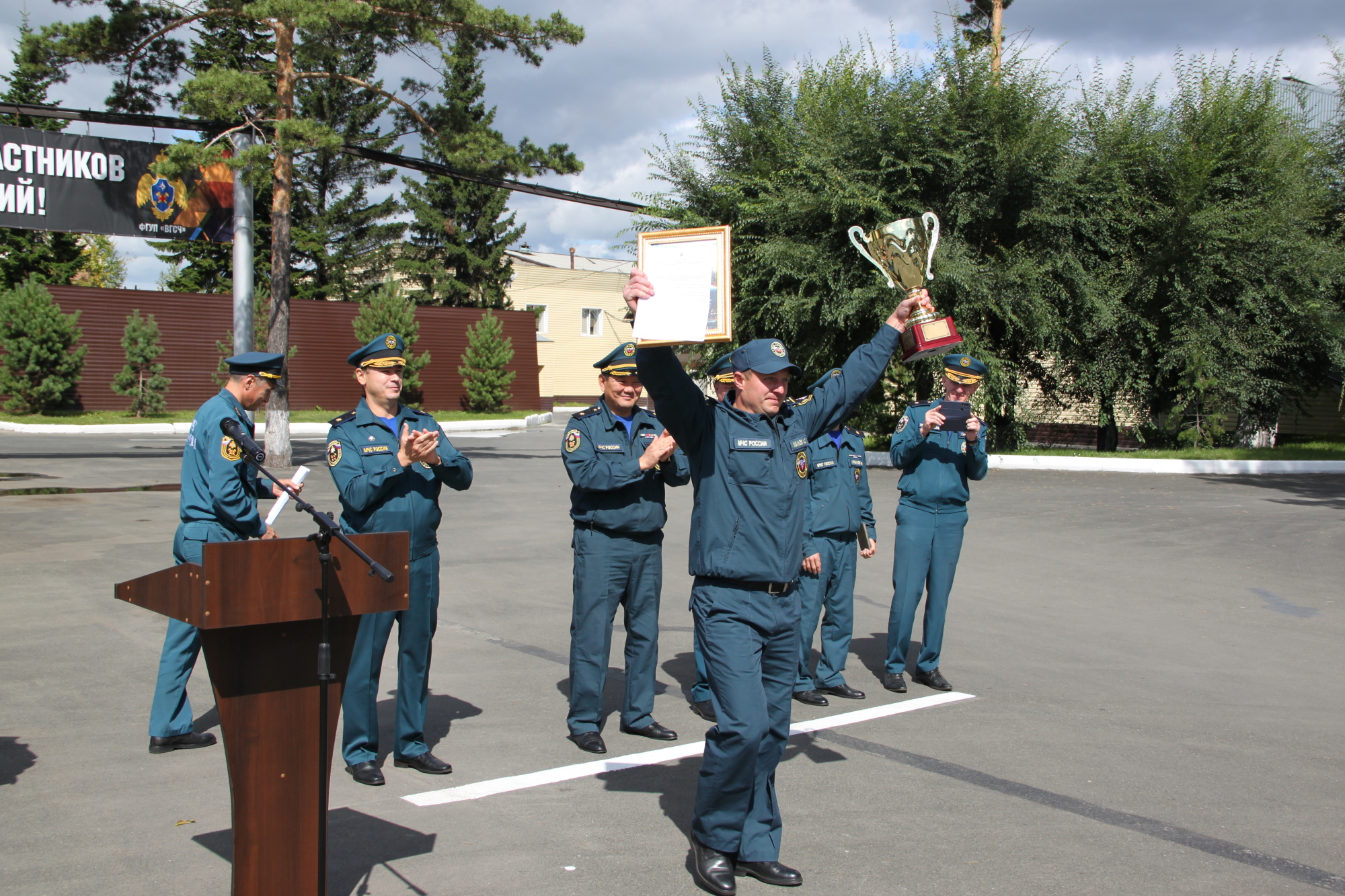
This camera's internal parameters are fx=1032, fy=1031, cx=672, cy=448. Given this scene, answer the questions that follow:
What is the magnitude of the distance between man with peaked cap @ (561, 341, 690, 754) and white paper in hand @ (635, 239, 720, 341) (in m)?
1.48

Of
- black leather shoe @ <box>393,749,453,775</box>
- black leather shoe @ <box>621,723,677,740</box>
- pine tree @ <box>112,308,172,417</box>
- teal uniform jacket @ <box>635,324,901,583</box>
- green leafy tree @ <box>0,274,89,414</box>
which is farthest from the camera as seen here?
pine tree @ <box>112,308,172,417</box>

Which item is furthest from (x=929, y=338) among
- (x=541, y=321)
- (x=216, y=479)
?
(x=541, y=321)

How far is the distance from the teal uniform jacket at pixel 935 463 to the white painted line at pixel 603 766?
4.33 ft

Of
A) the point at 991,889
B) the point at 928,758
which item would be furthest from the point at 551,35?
the point at 991,889

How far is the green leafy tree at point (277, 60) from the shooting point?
17969 millimetres

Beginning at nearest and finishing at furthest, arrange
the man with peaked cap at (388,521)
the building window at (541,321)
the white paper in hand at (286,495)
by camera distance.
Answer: the white paper in hand at (286,495) < the man with peaked cap at (388,521) < the building window at (541,321)

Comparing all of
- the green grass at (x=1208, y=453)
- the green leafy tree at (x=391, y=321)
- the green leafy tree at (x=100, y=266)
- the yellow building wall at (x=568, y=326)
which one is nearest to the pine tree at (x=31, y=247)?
the green leafy tree at (x=100, y=266)

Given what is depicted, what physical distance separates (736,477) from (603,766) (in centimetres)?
192

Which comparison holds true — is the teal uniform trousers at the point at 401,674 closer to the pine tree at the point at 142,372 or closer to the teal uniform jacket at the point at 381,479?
the teal uniform jacket at the point at 381,479

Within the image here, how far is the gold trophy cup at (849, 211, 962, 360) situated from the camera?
188 inches

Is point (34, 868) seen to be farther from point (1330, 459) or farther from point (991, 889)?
point (1330, 459)

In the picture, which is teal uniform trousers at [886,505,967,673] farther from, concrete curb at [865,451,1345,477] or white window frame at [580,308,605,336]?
white window frame at [580,308,605,336]

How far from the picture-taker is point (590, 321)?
179 feet

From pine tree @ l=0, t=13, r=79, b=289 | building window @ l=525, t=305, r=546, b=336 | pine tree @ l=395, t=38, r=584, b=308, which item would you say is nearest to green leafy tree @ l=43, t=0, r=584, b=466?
pine tree @ l=0, t=13, r=79, b=289
